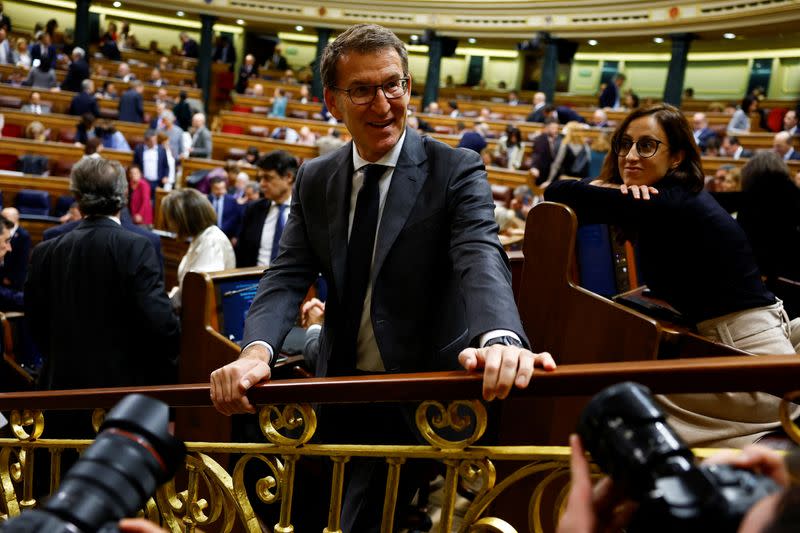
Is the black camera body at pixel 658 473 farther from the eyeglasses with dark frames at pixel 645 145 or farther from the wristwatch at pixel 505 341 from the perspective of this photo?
the eyeglasses with dark frames at pixel 645 145

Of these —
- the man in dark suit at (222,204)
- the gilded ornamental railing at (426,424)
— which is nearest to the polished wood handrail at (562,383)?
the gilded ornamental railing at (426,424)

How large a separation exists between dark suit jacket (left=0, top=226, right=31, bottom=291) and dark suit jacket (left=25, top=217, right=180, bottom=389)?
5.73 ft

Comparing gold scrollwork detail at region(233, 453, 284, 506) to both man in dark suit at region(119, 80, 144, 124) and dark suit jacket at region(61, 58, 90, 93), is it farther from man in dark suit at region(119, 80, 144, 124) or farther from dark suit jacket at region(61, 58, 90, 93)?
dark suit jacket at region(61, 58, 90, 93)

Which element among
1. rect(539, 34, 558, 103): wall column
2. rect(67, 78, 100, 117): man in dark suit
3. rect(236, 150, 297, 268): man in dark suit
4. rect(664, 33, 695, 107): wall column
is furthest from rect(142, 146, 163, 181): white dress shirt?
rect(664, 33, 695, 107): wall column

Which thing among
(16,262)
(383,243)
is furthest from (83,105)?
(383,243)

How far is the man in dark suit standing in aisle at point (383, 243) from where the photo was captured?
134 centimetres

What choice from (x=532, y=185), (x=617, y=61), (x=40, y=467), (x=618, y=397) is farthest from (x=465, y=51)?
(x=618, y=397)

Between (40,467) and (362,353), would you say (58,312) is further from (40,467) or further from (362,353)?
(362,353)

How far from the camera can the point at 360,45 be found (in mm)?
1350

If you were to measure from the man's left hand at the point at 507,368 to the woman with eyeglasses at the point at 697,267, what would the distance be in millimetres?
663

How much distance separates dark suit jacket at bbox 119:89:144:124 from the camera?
29.4 feet

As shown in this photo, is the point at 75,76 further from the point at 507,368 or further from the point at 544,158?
the point at 507,368

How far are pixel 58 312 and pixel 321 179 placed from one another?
1199mm

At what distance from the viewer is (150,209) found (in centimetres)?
578
